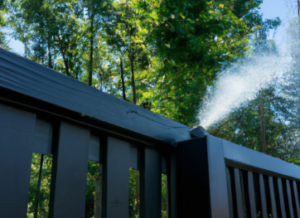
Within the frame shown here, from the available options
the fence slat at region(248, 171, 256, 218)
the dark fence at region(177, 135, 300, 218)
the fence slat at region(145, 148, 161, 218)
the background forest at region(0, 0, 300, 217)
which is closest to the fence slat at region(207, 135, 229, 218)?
the dark fence at region(177, 135, 300, 218)

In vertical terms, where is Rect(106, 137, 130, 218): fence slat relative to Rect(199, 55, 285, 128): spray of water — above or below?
below

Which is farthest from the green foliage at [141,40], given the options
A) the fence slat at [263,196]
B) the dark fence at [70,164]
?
the dark fence at [70,164]

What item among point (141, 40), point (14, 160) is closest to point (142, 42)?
point (141, 40)

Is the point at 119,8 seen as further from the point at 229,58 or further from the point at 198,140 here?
the point at 198,140

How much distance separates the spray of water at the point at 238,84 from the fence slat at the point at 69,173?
5.38 meters

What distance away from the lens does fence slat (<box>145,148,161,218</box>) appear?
68 cm

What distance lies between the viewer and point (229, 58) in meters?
5.90

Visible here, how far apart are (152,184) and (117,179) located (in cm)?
13

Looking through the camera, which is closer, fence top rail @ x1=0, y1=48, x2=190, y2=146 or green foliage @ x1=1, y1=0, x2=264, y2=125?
fence top rail @ x1=0, y1=48, x2=190, y2=146

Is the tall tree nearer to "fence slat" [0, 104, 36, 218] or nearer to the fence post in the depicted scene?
the fence post

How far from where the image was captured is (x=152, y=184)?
705mm

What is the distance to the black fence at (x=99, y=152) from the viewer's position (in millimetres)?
435

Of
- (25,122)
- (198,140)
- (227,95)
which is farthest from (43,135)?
(227,95)

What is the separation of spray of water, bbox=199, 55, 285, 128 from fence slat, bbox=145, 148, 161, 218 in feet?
16.9
